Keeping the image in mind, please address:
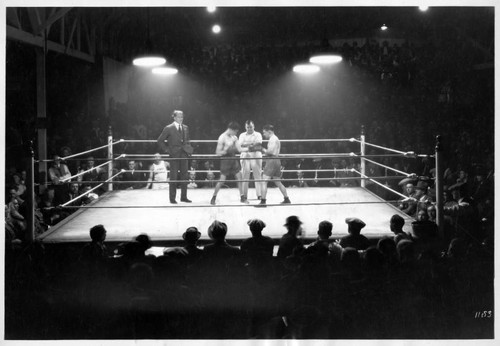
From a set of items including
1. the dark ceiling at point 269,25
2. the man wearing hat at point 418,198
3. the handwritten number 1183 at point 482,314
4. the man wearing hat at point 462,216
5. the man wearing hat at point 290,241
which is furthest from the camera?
the dark ceiling at point 269,25

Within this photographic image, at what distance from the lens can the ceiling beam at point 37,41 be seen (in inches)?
281

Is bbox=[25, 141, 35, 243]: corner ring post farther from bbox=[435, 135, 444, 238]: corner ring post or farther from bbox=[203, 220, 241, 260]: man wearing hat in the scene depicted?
bbox=[435, 135, 444, 238]: corner ring post

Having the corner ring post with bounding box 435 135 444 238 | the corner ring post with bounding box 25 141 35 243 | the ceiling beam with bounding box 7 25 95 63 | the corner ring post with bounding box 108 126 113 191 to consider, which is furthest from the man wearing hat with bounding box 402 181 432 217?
the ceiling beam with bounding box 7 25 95 63

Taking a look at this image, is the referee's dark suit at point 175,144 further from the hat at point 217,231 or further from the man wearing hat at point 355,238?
the man wearing hat at point 355,238

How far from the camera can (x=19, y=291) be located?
3705 mm

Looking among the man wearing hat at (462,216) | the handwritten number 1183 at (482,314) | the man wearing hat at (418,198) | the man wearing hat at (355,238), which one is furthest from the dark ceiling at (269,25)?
the handwritten number 1183 at (482,314)

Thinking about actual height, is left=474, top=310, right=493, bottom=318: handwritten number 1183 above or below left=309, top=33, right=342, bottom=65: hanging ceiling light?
below

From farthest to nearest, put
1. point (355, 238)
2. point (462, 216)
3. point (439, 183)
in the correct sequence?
point (462, 216) < point (439, 183) < point (355, 238)

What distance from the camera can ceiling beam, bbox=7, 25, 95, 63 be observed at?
714cm

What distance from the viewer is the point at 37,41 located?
Answer: 804 cm

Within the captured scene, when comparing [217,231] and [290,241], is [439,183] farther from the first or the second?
[217,231]

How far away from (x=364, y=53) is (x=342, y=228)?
9.00 m

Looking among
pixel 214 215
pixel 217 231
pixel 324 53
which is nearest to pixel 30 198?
pixel 217 231

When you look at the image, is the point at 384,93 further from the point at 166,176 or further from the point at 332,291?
the point at 332,291
